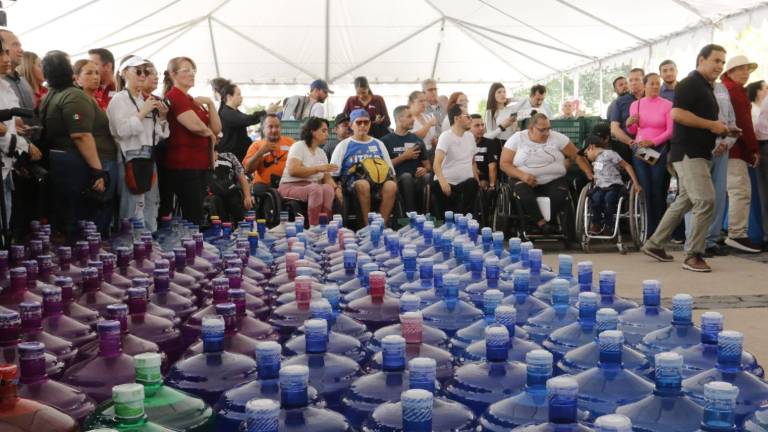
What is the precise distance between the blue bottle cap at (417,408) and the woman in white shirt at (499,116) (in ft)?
27.9

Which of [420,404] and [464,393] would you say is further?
[464,393]

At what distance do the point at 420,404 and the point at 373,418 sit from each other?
11.5 inches

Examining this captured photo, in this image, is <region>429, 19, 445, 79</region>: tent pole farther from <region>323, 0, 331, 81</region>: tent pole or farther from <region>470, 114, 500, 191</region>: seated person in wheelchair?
<region>470, 114, 500, 191</region>: seated person in wheelchair

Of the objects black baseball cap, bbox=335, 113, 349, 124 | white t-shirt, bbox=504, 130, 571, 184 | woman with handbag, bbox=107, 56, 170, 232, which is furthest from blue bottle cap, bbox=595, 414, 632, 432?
black baseball cap, bbox=335, 113, 349, 124

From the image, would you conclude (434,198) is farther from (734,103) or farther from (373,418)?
(373,418)

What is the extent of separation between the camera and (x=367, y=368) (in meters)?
2.01

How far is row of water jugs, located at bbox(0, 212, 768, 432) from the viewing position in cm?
153

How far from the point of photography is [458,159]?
898 cm

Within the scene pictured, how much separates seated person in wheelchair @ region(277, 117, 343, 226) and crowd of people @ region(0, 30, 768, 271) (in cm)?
1

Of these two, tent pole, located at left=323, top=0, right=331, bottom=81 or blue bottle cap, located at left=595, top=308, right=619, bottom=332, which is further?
tent pole, located at left=323, top=0, right=331, bottom=81

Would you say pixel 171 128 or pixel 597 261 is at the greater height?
pixel 171 128

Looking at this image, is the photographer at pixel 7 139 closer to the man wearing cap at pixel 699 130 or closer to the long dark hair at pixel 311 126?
the long dark hair at pixel 311 126

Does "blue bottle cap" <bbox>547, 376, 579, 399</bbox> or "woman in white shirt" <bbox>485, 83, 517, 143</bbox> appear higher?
"woman in white shirt" <bbox>485, 83, 517, 143</bbox>

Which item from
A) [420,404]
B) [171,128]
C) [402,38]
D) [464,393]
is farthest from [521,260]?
[402,38]
